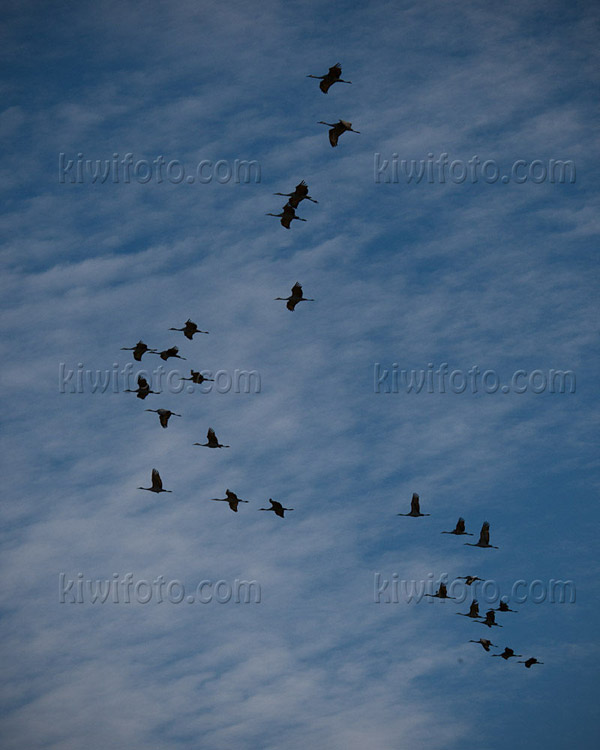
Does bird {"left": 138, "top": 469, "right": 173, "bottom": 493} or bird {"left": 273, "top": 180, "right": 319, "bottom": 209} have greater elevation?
bird {"left": 273, "top": 180, "right": 319, "bottom": 209}

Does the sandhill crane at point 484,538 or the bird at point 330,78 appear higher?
the bird at point 330,78

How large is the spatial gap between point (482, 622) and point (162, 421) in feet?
68.3

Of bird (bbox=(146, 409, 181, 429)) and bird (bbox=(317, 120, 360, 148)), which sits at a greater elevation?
bird (bbox=(317, 120, 360, 148))

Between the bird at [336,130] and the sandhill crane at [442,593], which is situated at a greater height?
the bird at [336,130]

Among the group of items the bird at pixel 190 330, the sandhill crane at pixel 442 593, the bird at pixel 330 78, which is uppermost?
the bird at pixel 330 78

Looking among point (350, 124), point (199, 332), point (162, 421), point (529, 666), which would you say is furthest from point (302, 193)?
point (529, 666)

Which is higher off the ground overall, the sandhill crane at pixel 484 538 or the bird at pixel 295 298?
the bird at pixel 295 298

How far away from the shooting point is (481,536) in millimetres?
79250

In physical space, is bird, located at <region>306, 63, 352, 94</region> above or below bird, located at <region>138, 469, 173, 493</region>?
above

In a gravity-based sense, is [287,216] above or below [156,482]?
above

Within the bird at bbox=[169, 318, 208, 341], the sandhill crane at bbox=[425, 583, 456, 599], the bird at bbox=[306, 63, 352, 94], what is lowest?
the sandhill crane at bbox=[425, 583, 456, 599]

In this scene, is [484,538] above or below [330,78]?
below

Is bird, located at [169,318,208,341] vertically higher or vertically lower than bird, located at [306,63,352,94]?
lower

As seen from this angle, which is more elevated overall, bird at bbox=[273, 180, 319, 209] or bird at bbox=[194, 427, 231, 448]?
bird at bbox=[273, 180, 319, 209]
